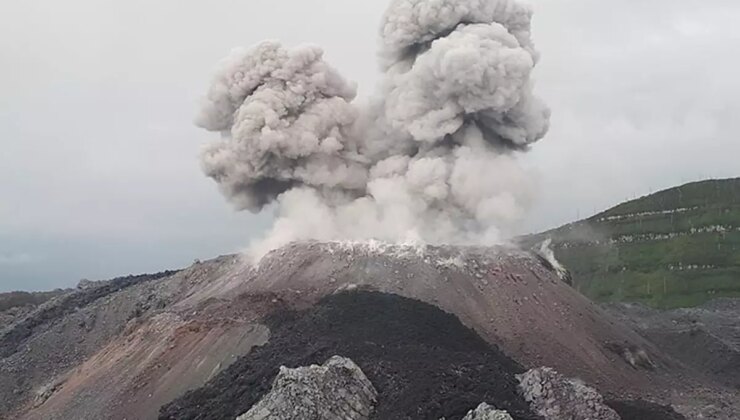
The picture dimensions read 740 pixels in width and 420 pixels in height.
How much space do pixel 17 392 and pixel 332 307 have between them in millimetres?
20162

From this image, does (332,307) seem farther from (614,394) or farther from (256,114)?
(256,114)

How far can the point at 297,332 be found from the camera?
45.5m

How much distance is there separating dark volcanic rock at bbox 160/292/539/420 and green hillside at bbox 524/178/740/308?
62.5 meters

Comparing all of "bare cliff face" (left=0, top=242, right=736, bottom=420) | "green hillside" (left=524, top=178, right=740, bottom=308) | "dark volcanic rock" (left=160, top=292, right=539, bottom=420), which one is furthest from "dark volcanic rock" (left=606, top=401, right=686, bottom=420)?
"green hillside" (left=524, top=178, right=740, bottom=308)

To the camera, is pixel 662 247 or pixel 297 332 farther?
pixel 662 247

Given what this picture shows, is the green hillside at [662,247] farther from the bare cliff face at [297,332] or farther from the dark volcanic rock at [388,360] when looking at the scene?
the dark volcanic rock at [388,360]

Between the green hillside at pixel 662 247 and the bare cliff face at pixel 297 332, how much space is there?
5448 centimetres

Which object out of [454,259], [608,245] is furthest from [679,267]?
[454,259]

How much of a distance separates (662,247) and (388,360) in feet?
300

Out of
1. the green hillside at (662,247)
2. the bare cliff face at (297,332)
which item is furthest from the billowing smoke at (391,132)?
the green hillside at (662,247)

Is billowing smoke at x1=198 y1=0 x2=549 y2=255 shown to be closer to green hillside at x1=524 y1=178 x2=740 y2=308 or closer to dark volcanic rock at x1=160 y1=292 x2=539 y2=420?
dark volcanic rock at x1=160 y1=292 x2=539 y2=420

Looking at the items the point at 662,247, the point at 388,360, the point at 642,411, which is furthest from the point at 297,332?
the point at 662,247

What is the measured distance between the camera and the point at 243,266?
192ft

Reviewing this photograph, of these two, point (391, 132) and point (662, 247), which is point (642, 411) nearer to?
point (391, 132)
